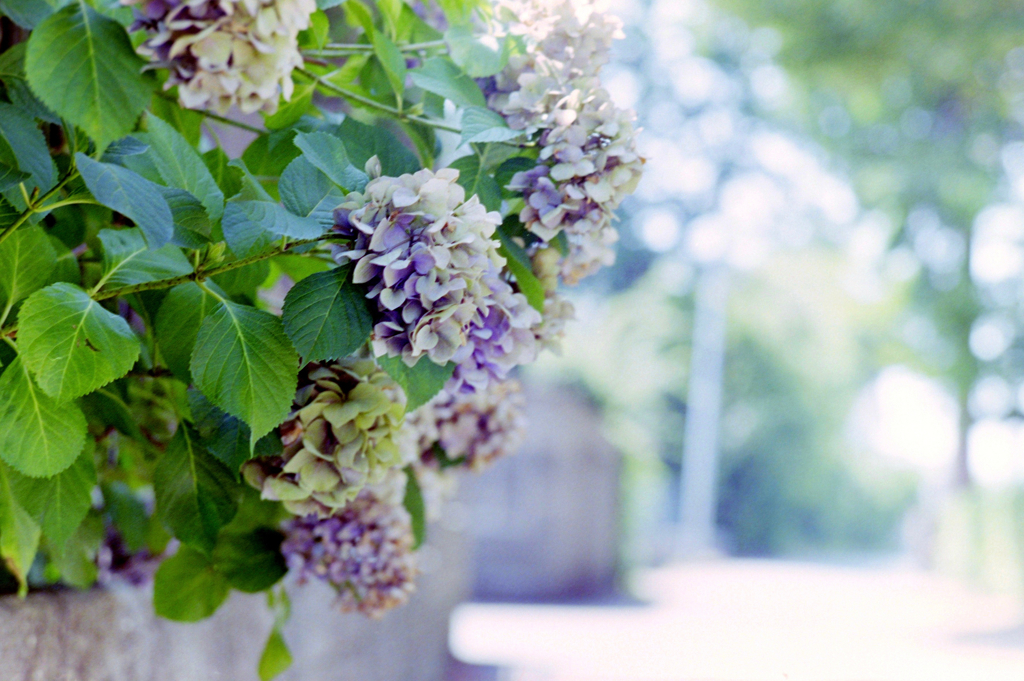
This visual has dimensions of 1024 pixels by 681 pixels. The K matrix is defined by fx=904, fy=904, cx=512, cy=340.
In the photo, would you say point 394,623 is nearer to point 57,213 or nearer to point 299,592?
point 299,592

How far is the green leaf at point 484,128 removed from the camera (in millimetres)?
663

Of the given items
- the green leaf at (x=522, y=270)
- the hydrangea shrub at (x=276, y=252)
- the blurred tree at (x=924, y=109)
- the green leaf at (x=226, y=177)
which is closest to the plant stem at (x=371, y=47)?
the hydrangea shrub at (x=276, y=252)

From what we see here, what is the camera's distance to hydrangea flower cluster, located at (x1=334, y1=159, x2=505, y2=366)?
58 centimetres

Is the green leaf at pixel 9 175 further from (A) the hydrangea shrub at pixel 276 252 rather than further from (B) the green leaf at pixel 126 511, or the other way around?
(B) the green leaf at pixel 126 511

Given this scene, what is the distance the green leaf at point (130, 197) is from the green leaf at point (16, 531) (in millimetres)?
380

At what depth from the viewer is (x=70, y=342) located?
0.59m

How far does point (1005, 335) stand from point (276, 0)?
39.4 ft

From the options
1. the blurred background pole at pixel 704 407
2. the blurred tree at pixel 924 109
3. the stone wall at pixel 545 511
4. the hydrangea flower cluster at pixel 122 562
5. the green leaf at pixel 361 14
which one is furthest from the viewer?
the blurred background pole at pixel 704 407

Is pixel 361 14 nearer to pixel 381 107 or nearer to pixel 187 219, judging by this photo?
pixel 381 107

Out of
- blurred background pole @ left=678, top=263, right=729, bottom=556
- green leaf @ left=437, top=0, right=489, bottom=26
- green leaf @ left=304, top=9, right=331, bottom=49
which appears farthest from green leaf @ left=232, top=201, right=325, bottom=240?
blurred background pole @ left=678, top=263, right=729, bottom=556

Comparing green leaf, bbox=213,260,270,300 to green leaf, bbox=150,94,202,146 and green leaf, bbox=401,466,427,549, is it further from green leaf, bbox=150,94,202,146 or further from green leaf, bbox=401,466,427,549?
green leaf, bbox=401,466,427,549

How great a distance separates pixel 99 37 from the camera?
1.72ft

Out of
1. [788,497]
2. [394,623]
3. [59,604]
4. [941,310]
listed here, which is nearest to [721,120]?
[941,310]

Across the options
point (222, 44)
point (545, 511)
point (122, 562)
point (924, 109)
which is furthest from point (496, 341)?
point (924, 109)
